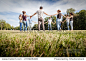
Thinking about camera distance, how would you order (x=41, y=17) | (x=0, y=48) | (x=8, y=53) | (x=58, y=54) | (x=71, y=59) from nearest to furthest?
(x=71, y=59) → (x=58, y=54) → (x=8, y=53) → (x=0, y=48) → (x=41, y=17)

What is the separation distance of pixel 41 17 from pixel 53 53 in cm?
478

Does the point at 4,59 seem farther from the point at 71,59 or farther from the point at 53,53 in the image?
the point at 71,59

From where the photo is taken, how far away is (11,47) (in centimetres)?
203

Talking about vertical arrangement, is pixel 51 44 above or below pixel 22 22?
below

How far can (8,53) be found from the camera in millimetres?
1908

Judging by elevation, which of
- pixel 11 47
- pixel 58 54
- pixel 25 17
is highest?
pixel 25 17

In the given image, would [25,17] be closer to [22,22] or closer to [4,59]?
[22,22]

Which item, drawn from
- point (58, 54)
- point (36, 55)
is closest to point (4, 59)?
point (36, 55)

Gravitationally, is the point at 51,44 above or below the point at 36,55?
above

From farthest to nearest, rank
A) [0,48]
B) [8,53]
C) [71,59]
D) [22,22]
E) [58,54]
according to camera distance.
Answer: [22,22], [0,48], [8,53], [58,54], [71,59]

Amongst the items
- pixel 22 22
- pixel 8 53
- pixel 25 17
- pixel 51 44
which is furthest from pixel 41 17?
pixel 8 53

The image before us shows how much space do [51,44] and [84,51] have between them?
0.97 m

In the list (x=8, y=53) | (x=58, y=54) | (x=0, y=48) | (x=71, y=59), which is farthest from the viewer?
(x=0, y=48)

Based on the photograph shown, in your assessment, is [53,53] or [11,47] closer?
[53,53]
